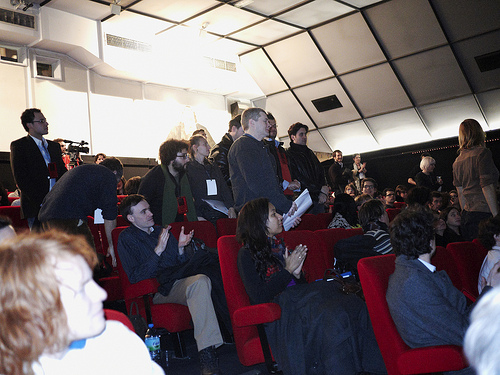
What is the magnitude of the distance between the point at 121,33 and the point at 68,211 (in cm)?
660

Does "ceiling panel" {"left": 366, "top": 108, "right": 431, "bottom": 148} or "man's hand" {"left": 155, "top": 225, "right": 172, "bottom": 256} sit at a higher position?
"ceiling panel" {"left": 366, "top": 108, "right": 431, "bottom": 148}

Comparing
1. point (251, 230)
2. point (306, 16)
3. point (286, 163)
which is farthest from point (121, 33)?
point (251, 230)

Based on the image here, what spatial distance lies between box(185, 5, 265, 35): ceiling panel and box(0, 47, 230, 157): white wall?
1.95m

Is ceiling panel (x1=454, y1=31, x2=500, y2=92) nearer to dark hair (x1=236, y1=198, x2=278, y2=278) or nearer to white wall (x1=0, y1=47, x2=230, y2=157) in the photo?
white wall (x1=0, y1=47, x2=230, y2=157)

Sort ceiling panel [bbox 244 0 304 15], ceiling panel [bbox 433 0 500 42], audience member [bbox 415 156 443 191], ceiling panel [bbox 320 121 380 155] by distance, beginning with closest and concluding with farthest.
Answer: audience member [bbox 415 156 443 191], ceiling panel [bbox 244 0 304 15], ceiling panel [bbox 433 0 500 42], ceiling panel [bbox 320 121 380 155]

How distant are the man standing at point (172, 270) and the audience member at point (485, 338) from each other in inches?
90.2

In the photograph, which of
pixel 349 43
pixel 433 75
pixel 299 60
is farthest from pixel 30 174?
pixel 433 75

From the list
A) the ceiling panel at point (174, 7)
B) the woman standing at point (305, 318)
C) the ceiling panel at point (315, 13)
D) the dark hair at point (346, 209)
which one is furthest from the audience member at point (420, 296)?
the ceiling panel at point (315, 13)

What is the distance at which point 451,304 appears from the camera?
2193 mm

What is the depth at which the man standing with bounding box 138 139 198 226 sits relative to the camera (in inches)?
157

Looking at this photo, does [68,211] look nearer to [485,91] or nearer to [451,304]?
[451,304]

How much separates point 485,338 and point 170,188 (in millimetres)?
3571

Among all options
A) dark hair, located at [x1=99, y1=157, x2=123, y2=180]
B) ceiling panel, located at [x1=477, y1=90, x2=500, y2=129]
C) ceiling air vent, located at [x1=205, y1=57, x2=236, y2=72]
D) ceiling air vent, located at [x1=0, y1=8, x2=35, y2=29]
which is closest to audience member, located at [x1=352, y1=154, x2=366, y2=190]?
ceiling panel, located at [x1=477, y1=90, x2=500, y2=129]

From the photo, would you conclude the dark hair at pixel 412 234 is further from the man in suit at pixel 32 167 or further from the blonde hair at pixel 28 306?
the man in suit at pixel 32 167
